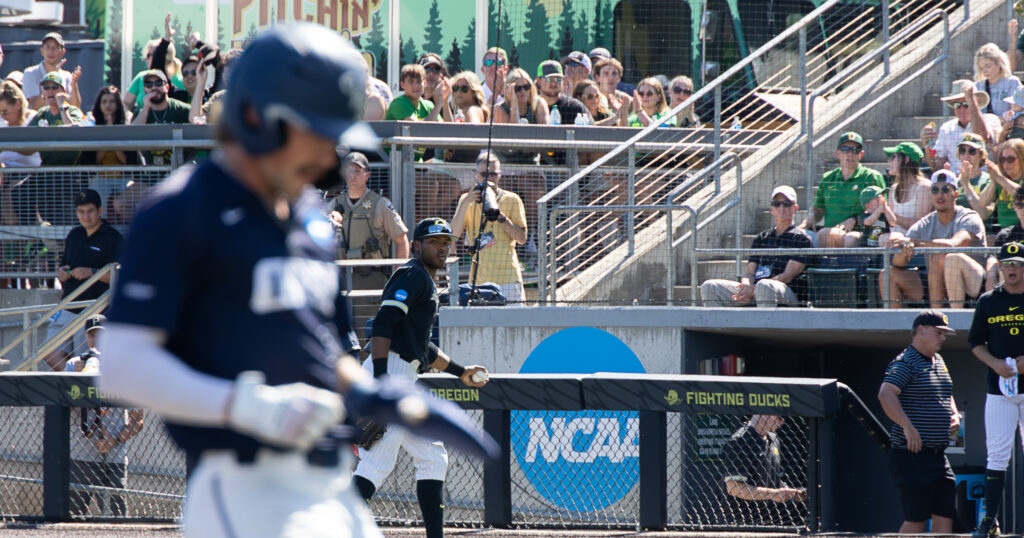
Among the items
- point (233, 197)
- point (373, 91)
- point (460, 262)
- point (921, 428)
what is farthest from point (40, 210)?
point (233, 197)

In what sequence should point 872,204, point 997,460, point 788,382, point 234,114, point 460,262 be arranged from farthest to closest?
point 460,262 < point 872,204 < point 997,460 < point 788,382 < point 234,114

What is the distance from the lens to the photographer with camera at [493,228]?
10367mm

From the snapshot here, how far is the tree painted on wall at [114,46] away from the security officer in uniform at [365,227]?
7.70m

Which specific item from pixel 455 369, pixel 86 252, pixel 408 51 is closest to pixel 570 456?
pixel 455 369

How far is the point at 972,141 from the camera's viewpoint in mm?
10430

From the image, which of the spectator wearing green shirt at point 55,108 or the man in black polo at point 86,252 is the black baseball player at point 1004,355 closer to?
the man in black polo at point 86,252

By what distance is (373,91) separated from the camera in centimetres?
1191

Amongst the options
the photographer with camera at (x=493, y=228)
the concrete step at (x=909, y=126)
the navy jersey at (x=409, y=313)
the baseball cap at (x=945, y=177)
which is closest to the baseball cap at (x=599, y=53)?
the concrete step at (x=909, y=126)

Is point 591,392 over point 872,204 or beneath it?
beneath

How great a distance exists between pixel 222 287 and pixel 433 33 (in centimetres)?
1437

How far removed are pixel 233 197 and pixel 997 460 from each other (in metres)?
7.17

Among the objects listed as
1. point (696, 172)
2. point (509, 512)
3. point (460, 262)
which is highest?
point (696, 172)

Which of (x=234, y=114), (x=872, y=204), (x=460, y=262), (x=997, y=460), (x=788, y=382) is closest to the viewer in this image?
(x=234, y=114)

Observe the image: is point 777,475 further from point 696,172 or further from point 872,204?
point 696,172
